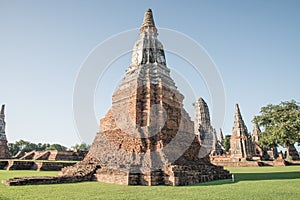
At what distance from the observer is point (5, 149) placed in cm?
3503

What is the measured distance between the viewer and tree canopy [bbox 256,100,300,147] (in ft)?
88.6

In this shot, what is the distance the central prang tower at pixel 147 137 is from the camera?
1238cm

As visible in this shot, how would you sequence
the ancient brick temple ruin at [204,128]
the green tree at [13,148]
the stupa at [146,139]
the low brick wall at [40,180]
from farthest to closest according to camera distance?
the green tree at [13,148] → the ancient brick temple ruin at [204,128] → the stupa at [146,139] → the low brick wall at [40,180]

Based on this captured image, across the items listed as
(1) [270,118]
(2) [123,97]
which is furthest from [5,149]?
(1) [270,118]

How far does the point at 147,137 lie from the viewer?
14789 mm

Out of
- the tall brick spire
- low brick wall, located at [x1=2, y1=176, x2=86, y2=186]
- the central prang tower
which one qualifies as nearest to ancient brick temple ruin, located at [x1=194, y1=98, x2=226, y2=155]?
the central prang tower

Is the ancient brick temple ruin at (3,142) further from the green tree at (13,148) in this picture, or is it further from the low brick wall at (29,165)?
the green tree at (13,148)

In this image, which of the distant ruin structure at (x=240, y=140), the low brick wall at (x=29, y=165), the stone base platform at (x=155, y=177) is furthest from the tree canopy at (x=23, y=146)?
Answer: the stone base platform at (x=155, y=177)

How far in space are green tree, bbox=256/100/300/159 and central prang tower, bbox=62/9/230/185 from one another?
47.2 feet

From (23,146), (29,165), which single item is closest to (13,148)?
(23,146)

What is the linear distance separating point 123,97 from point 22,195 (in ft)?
35.6

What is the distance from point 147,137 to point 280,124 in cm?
2090

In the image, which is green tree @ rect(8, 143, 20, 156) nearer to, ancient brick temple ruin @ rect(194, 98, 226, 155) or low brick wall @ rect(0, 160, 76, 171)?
low brick wall @ rect(0, 160, 76, 171)

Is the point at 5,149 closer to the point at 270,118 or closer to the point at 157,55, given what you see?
the point at 157,55
